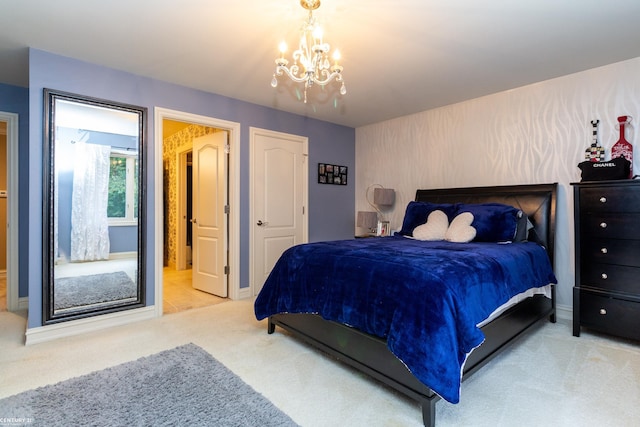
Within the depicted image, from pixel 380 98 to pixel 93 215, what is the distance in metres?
3.29

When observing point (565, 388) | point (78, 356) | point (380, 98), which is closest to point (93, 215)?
point (78, 356)

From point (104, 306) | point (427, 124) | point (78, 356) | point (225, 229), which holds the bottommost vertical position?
point (78, 356)

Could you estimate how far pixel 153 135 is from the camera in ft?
10.9

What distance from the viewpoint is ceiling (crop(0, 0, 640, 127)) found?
2.17 meters

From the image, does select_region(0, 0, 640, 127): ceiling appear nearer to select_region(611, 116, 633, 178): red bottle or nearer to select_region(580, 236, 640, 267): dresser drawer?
select_region(611, 116, 633, 178): red bottle

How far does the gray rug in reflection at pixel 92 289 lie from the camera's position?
9.45 feet

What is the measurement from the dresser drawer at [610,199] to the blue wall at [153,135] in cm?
307

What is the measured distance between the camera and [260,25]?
2361 mm

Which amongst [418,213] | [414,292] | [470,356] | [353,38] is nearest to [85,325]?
[414,292]

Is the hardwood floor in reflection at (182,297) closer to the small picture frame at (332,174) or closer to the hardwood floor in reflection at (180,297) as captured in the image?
the hardwood floor in reflection at (180,297)

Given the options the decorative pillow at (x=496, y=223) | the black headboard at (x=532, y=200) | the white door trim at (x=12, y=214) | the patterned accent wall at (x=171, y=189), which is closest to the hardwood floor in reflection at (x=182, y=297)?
the patterned accent wall at (x=171, y=189)

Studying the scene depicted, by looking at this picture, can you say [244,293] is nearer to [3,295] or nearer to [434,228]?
[434,228]

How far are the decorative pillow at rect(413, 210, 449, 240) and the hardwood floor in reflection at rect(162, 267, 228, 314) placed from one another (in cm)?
244

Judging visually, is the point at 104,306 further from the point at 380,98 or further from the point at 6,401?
the point at 380,98
